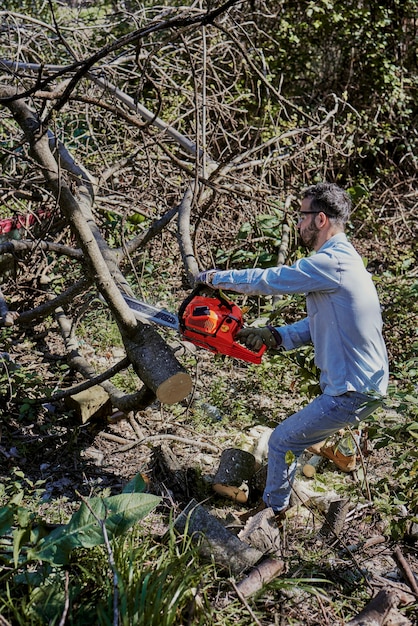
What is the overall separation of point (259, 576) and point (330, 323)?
52.7 inches

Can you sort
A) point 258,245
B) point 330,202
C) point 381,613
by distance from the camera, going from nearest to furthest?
point 381,613 < point 330,202 < point 258,245

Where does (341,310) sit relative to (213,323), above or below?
below

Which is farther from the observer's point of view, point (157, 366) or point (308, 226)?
point (157, 366)

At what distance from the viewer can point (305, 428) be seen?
3664 millimetres

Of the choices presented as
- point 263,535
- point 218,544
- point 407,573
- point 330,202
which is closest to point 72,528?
point 218,544

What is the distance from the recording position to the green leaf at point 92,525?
270 centimetres

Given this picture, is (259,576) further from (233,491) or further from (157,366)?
(157,366)

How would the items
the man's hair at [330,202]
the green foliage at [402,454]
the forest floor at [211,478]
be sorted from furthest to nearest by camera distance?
the man's hair at [330,202] → the green foliage at [402,454] → the forest floor at [211,478]

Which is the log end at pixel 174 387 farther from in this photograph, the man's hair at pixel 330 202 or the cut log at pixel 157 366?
the man's hair at pixel 330 202

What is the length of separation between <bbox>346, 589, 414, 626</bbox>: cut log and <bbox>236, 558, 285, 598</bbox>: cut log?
386mm

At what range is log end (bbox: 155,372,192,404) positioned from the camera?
3965 millimetres

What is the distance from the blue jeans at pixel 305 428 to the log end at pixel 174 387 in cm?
59

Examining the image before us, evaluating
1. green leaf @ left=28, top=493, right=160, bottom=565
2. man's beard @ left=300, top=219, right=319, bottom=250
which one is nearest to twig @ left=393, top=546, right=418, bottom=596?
green leaf @ left=28, top=493, right=160, bottom=565

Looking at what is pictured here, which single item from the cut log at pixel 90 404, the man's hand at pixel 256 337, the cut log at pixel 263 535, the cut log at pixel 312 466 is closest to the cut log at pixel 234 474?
the cut log at pixel 312 466
